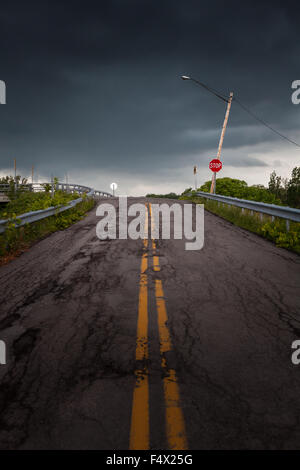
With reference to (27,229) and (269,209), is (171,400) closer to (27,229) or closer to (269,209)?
(27,229)

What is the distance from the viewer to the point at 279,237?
9.69 metres

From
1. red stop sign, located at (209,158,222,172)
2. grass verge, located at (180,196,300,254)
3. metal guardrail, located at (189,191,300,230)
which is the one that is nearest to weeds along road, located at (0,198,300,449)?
grass verge, located at (180,196,300,254)

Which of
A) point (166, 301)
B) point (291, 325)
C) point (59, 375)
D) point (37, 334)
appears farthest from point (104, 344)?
point (291, 325)

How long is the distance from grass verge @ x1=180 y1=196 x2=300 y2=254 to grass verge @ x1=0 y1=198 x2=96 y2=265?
764 cm

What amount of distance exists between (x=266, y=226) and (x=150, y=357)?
28.6 ft

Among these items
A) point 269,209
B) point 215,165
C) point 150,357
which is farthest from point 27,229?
point 215,165

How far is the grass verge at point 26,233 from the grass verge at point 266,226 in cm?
764

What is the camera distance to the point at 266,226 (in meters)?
11.0

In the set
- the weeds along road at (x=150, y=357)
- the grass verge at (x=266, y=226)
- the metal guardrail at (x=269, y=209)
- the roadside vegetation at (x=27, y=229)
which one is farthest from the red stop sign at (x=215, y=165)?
the weeds along road at (x=150, y=357)

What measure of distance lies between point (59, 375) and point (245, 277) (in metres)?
4.36

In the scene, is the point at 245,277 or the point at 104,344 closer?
the point at 104,344

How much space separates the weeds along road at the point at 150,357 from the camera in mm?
2561

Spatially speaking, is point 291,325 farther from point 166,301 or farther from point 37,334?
point 37,334

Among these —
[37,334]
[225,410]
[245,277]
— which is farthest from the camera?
[245,277]
